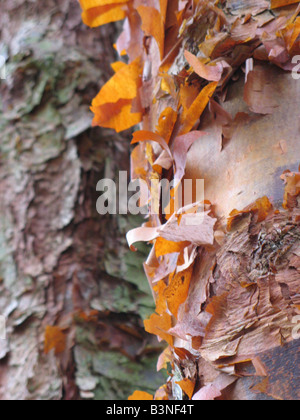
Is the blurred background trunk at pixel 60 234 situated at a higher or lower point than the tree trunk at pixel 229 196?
lower

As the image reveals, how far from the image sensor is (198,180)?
0.38m

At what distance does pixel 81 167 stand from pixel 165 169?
471 millimetres

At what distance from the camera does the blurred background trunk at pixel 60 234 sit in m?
0.76

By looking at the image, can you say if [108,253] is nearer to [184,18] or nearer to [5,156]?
[5,156]

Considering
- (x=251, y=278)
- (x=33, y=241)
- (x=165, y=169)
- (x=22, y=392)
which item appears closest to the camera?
(x=251, y=278)

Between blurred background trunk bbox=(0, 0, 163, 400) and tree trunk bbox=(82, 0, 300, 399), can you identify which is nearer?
tree trunk bbox=(82, 0, 300, 399)

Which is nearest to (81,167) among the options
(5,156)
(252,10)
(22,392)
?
(5,156)

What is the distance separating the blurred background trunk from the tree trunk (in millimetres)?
372

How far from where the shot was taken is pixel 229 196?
1.13 ft

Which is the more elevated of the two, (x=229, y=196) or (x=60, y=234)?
(x=229, y=196)

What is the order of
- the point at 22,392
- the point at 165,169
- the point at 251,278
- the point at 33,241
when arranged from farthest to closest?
the point at 33,241, the point at 22,392, the point at 165,169, the point at 251,278

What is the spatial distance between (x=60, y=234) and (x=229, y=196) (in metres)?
0.55

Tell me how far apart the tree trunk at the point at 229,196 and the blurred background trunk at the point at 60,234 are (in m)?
0.37

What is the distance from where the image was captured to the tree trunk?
0.97ft
